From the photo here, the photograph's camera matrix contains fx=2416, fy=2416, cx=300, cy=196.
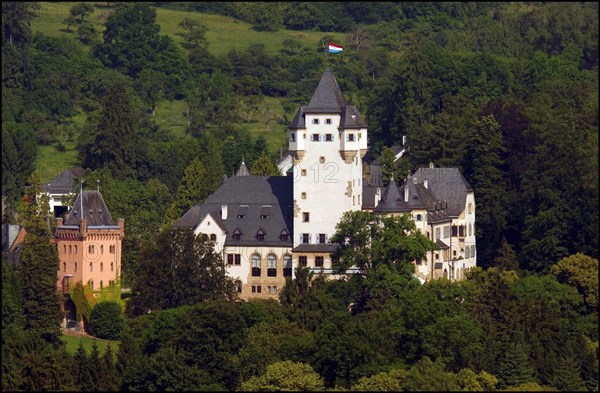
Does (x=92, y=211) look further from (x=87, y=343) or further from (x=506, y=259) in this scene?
(x=506, y=259)

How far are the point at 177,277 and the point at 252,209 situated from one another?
771 cm

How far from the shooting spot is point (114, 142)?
530 feet

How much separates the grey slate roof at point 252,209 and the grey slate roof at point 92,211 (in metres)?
3.98

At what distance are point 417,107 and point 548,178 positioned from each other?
94.4ft

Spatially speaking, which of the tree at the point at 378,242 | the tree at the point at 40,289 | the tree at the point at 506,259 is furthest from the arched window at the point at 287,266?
the tree at the point at 40,289

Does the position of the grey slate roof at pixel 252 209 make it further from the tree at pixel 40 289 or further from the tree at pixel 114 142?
the tree at pixel 114 142

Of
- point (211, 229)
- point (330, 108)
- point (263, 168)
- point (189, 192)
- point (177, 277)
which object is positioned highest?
point (330, 108)

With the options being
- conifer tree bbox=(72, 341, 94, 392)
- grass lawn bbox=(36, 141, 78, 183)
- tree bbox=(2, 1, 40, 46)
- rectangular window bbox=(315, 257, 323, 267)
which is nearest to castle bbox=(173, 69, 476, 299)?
rectangular window bbox=(315, 257, 323, 267)

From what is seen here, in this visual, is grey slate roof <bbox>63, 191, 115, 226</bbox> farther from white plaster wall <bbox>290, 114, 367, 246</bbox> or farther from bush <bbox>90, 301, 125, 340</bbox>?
white plaster wall <bbox>290, 114, 367, 246</bbox>

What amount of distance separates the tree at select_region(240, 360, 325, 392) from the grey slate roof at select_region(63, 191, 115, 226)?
21466mm

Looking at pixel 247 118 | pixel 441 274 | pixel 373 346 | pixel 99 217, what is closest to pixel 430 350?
pixel 373 346

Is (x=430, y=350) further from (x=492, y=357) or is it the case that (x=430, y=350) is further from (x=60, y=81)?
→ (x=60, y=81)

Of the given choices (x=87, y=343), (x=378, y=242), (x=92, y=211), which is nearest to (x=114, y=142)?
(x=92, y=211)

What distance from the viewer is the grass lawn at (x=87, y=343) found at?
121900mm
